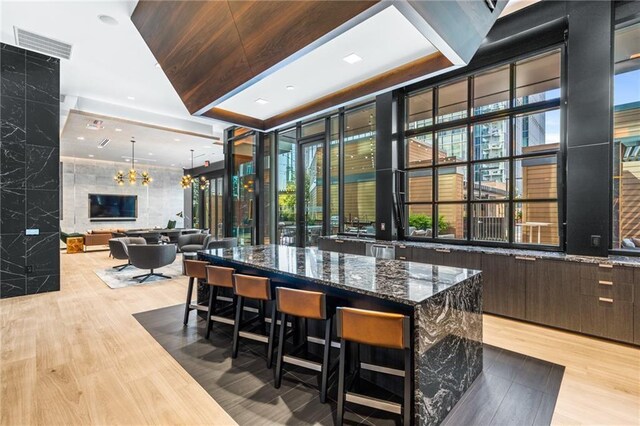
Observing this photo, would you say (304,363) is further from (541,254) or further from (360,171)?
(360,171)

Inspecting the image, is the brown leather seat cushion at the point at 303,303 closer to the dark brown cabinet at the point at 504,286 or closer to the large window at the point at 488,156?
the dark brown cabinet at the point at 504,286

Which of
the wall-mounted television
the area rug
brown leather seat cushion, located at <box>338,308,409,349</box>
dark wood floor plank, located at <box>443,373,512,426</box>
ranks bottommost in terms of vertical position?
dark wood floor plank, located at <box>443,373,512,426</box>

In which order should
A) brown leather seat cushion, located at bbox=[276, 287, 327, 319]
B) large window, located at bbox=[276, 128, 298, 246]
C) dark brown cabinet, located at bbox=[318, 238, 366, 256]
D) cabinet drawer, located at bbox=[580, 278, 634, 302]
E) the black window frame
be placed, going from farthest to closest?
large window, located at bbox=[276, 128, 298, 246]
dark brown cabinet, located at bbox=[318, 238, 366, 256]
the black window frame
cabinet drawer, located at bbox=[580, 278, 634, 302]
brown leather seat cushion, located at bbox=[276, 287, 327, 319]

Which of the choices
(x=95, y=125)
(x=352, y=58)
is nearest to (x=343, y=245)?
(x=352, y=58)

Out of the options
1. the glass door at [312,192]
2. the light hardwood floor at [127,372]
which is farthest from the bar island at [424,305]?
the glass door at [312,192]

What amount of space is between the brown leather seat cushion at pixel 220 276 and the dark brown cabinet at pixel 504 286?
130 inches

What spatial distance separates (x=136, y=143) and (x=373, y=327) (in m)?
10.5

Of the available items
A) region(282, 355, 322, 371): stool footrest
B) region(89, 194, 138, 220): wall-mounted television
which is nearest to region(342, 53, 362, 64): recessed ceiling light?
region(282, 355, 322, 371): stool footrest

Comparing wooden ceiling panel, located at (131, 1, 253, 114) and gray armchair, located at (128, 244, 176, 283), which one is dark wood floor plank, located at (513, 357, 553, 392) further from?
gray armchair, located at (128, 244, 176, 283)

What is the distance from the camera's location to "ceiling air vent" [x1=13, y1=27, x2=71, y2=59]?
434 cm

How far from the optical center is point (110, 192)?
13156mm

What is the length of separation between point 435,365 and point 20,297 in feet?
21.3

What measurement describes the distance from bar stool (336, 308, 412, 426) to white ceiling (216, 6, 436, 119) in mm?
2222

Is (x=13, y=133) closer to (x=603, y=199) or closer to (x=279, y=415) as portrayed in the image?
(x=279, y=415)
